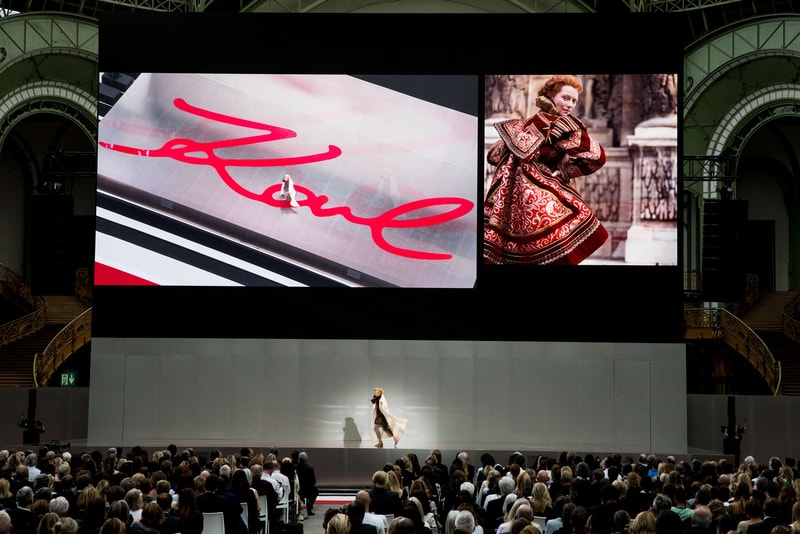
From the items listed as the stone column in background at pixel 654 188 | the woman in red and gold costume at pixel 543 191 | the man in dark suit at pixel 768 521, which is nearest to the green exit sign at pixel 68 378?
the woman in red and gold costume at pixel 543 191

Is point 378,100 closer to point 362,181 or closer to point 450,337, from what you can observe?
point 362,181

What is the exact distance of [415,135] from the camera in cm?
2469

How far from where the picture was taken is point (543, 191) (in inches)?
963

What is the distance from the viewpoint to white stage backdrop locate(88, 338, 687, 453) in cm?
2480

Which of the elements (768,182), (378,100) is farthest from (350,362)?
(768,182)

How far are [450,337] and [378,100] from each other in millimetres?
5555

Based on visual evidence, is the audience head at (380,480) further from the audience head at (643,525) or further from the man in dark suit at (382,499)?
the audience head at (643,525)

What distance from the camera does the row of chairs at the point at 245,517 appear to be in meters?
11.0

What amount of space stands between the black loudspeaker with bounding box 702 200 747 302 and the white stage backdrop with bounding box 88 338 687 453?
1.63 meters

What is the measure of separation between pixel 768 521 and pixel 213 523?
17.1 feet

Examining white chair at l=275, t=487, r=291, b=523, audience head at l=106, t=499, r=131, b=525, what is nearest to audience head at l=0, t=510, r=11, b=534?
audience head at l=106, t=499, r=131, b=525

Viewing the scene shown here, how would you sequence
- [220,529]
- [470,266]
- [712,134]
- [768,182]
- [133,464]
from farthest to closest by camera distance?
[768,182] → [712,134] → [470,266] → [133,464] → [220,529]

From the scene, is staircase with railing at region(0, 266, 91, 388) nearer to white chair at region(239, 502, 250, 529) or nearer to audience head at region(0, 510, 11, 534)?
→ white chair at region(239, 502, 250, 529)
